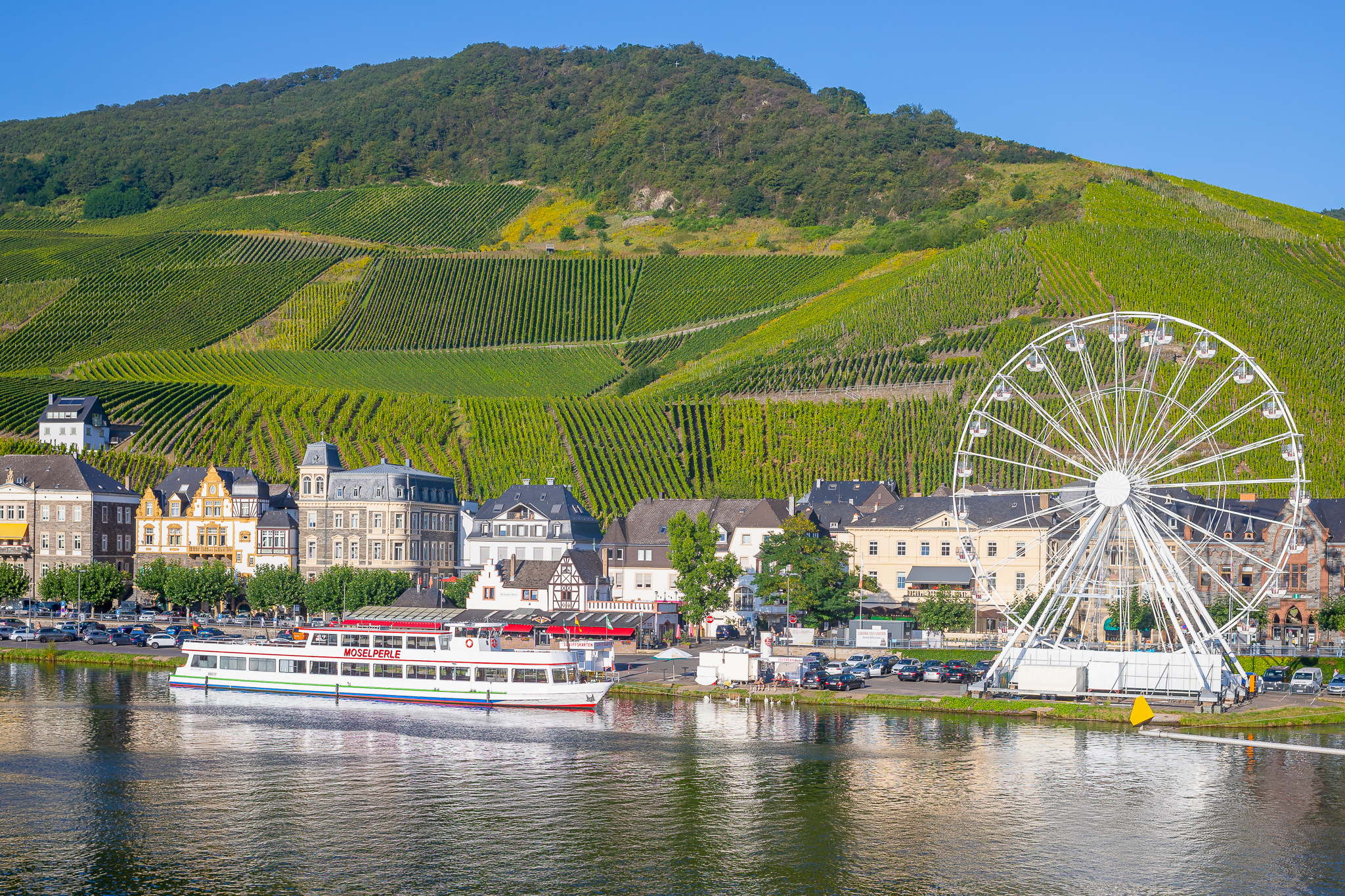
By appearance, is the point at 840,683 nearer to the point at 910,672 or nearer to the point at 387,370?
the point at 910,672

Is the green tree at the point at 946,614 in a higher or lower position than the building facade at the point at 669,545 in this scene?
lower

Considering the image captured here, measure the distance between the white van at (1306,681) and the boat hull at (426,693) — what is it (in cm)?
3465

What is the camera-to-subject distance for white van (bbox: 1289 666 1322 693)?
72.5 meters

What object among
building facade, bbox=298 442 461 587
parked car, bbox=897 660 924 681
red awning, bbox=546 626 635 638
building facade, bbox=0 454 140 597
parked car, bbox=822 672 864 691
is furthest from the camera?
building facade, bbox=0 454 140 597

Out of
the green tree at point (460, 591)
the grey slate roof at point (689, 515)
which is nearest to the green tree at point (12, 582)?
the green tree at point (460, 591)

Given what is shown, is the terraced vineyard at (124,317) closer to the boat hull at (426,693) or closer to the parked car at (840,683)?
the boat hull at (426,693)

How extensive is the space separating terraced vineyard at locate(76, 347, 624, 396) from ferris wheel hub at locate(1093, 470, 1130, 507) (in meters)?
97.7

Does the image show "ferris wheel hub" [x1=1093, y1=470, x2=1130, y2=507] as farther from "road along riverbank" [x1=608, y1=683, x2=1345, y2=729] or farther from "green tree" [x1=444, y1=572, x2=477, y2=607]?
"green tree" [x1=444, y1=572, x2=477, y2=607]

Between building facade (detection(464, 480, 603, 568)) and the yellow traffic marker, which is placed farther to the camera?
building facade (detection(464, 480, 603, 568))

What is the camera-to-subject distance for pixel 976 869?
137 ft

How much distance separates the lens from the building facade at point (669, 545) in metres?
103

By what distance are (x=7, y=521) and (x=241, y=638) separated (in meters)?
35.1

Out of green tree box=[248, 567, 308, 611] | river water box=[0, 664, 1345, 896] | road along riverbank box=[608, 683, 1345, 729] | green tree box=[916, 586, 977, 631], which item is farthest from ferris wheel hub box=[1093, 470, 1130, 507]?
green tree box=[248, 567, 308, 611]

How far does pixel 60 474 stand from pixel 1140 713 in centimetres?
8762
